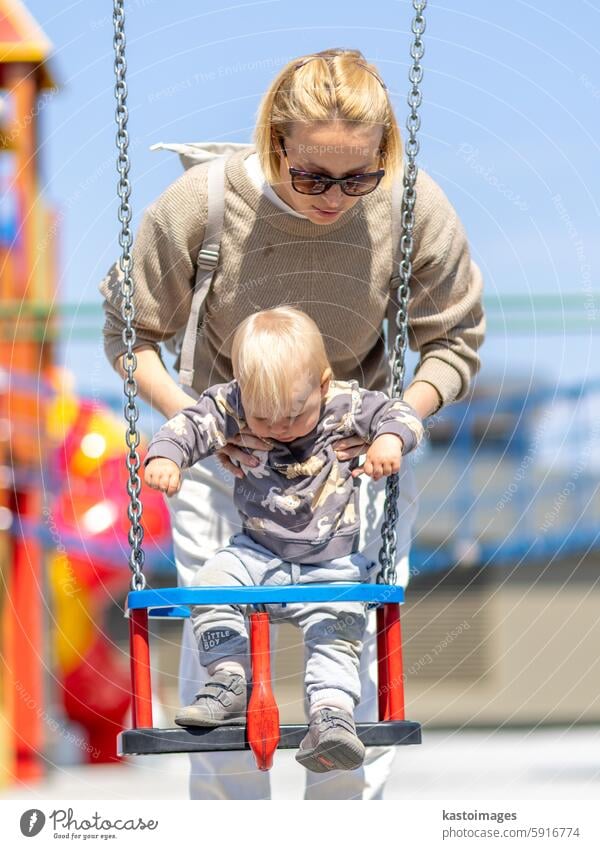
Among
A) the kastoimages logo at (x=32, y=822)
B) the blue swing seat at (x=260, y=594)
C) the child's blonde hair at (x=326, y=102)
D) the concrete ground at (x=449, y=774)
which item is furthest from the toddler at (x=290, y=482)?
the concrete ground at (x=449, y=774)

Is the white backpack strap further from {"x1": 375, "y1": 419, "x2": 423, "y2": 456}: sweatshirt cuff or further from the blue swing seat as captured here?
the blue swing seat

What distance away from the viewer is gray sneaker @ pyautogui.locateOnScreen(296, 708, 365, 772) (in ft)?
8.38

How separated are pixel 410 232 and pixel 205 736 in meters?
1.09

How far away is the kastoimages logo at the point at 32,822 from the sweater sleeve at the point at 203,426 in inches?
49.0

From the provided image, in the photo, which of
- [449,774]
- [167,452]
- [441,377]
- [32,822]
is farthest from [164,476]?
[449,774]

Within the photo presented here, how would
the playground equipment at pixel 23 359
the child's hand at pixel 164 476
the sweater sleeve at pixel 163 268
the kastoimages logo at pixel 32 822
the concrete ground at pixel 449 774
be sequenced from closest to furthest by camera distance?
1. the child's hand at pixel 164 476
2. the sweater sleeve at pixel 163 268
3. the kastoimages logo at pixel 32 822
4. the concrete ground at pixel 449 774
5. the playground equipment at pixel 23 359

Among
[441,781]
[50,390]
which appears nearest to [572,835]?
[441,781]

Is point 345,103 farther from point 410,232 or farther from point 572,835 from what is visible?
point 572,835

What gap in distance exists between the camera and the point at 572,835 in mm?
3443

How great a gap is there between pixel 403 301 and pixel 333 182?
0.97 ft

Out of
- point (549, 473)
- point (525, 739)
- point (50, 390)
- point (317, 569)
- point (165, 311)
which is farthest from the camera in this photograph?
Result: point (525, 739)

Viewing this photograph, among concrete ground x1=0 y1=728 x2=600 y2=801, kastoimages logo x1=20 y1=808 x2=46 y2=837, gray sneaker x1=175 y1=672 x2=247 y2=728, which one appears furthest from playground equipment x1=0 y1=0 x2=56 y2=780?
gray sneaker x1=175 y1=672 x2=247 y2=728

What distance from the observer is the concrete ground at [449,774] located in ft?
21.5

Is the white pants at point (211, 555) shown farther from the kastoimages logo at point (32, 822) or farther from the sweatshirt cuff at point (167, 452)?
the kastoimages logo at point (32, 822)
